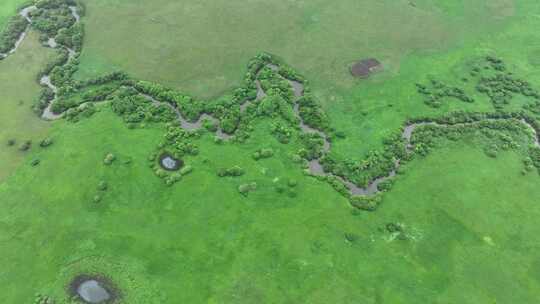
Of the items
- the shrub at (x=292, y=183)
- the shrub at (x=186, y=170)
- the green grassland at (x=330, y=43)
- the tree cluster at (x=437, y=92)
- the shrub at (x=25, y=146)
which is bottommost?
the shrub at (x=292, y=183)

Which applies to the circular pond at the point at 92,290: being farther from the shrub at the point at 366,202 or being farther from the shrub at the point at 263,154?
the shrub at the point at 366,202

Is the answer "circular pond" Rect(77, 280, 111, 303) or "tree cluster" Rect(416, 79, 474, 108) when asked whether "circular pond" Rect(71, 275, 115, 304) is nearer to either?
"circular pond" Rect(77, 280, 111, 303)

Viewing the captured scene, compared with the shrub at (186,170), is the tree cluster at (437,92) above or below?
above

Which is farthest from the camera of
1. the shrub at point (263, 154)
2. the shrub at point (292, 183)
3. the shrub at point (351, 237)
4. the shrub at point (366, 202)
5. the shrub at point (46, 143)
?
the shrub at point (46, 143)

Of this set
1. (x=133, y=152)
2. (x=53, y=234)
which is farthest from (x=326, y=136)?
(x=53, y=234)

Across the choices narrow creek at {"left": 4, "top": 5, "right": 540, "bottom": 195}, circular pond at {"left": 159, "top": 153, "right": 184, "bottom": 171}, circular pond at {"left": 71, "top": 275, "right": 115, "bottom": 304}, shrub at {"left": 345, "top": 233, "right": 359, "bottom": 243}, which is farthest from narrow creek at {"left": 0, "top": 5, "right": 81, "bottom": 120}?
shrub at {"left": 345, "top": 233, "right": 359, "bottom": 243}

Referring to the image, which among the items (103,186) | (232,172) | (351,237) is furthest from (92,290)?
(351,237)

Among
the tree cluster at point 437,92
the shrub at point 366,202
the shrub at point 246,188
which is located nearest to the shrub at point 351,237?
the shrub at point 366,202
